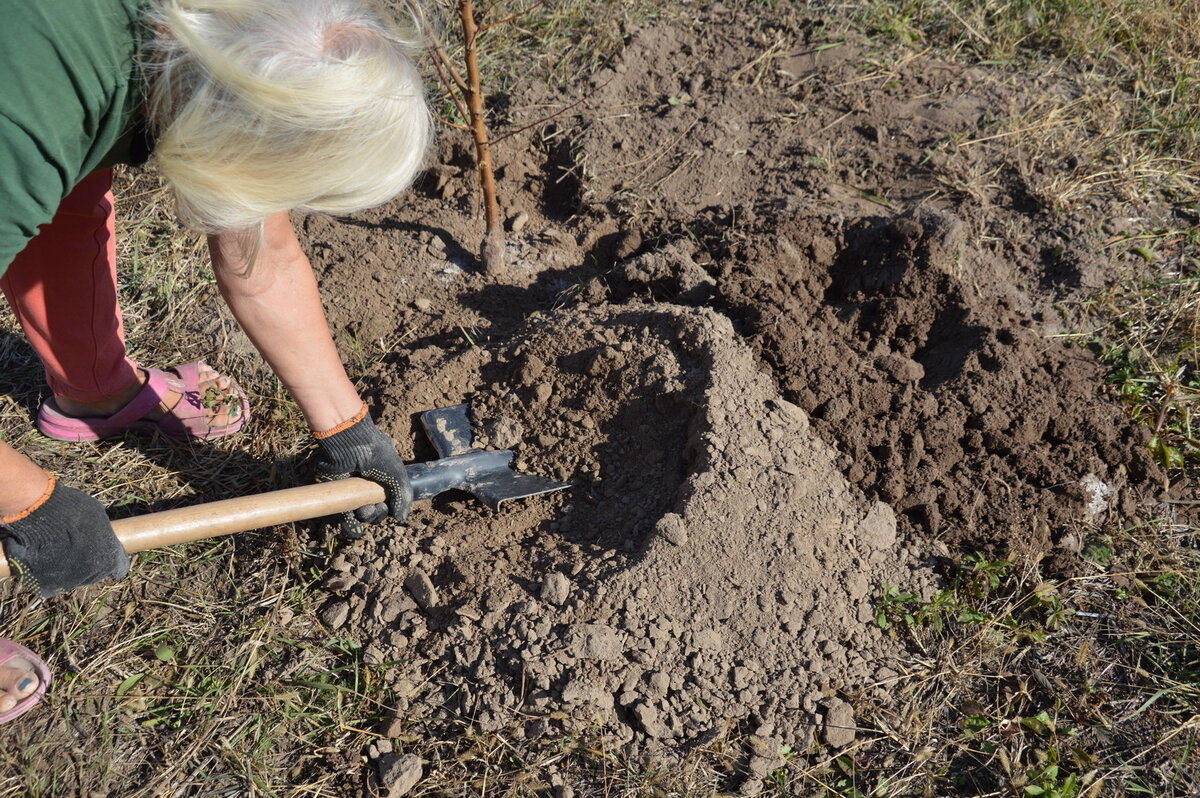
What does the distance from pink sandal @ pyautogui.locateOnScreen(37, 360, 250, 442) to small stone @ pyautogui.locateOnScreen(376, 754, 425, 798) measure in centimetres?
125

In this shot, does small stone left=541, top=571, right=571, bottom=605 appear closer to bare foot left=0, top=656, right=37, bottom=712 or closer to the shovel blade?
the shovel blade

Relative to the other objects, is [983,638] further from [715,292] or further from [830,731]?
[715,292]

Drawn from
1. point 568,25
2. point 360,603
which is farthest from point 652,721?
point 568,25

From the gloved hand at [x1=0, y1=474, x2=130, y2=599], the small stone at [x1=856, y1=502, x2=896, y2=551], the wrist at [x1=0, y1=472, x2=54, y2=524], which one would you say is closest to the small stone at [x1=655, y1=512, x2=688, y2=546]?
the small stone at [x1=856, y1=502, x2=896, y2=551]

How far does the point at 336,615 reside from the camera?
2275mm

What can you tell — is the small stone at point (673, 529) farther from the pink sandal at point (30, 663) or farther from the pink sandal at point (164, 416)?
the pink sandal at point (30, 663)

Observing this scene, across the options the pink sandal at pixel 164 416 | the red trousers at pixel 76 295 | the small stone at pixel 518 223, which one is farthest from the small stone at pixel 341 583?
the small stone at pixel 518 223

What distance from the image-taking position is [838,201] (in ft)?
10.6

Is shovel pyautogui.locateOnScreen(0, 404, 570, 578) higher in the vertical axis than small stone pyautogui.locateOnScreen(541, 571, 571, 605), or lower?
higher

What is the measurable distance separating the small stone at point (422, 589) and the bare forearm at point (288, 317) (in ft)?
1.47

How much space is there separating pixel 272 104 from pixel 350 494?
41.9 inches

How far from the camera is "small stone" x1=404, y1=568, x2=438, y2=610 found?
2.24 metres

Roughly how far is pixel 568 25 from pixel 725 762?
320 centimetres

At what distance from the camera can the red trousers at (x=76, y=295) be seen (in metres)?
2.19
